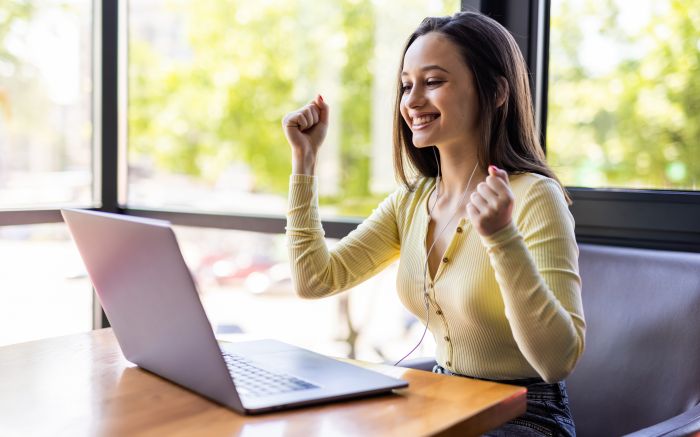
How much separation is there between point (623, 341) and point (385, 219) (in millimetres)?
561

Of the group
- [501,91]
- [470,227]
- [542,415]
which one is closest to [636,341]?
[542,415]

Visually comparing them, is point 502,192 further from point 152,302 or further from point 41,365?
point 41,365

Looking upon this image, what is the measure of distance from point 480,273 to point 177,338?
0.61 m

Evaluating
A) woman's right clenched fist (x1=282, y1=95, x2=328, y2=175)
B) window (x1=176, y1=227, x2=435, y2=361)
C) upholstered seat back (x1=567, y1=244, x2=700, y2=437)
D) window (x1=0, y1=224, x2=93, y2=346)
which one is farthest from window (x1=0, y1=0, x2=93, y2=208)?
upholstered seat back (x1=567, y1=244, x2=700, y2=437)

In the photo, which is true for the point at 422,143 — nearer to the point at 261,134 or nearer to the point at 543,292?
the point at 543,292

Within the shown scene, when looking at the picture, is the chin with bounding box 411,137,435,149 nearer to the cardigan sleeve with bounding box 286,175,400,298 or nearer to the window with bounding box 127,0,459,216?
the cardigan sleeve with bounding box 286,175,400,298

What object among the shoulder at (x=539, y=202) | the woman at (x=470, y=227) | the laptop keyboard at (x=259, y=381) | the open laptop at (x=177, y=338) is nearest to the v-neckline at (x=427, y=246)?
the woman at (x=470, y=227)

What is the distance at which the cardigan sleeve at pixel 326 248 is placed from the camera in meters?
1.67

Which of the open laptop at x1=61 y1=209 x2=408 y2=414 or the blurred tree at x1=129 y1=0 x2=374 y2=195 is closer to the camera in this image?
the open laptop at x1=61 y1=209 x2=408 y2=414

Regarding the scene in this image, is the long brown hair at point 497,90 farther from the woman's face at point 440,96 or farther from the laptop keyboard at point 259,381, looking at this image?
the laptop keyboard at point 259,381

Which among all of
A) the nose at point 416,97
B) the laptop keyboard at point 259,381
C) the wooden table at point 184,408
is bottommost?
the wooden table at point 184,408

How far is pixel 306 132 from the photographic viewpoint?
1.72m

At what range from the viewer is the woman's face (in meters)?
1.55

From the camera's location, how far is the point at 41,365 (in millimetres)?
1220
